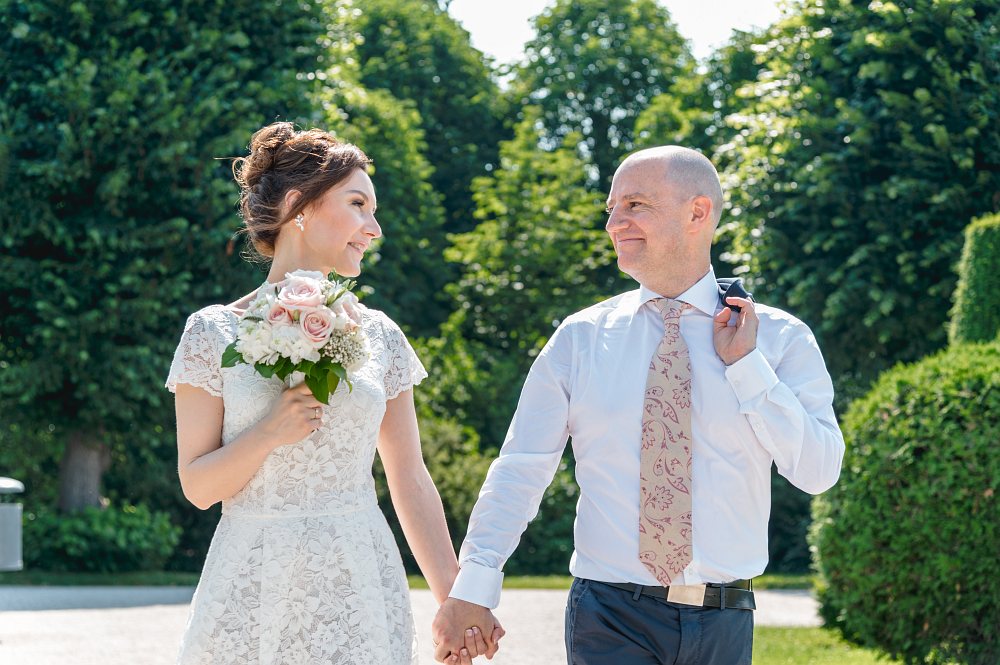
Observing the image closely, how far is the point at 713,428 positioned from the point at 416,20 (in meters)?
31.0

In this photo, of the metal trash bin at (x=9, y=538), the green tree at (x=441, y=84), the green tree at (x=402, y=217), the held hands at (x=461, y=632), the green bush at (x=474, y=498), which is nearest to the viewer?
the held hands at (x=461, y=632)

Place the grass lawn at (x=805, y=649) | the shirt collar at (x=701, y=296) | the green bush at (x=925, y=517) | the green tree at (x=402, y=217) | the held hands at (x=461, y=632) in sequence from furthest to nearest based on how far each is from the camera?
the green tree at (x=402, y=217)
the grass lawn at (x=805, y=649)
the green bush at (x=925, y=517)
the shirt collar at (x=701, y=296)
the held hands at (x=461, y=632)

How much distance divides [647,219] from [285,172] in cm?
116

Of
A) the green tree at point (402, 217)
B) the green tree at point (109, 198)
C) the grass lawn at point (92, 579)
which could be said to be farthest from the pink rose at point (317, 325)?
the green tree at point (402, 217)

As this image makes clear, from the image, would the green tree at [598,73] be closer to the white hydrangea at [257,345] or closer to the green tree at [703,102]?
the green tree at [703,102]

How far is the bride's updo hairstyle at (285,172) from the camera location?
4184 millimetres

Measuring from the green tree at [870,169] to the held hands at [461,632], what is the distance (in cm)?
1319

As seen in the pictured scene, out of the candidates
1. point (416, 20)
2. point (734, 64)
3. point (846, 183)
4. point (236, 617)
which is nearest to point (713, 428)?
point (236, 617)

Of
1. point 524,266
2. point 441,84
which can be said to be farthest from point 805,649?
point 441,84

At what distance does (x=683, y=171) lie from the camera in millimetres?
4000

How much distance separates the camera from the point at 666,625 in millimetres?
3689

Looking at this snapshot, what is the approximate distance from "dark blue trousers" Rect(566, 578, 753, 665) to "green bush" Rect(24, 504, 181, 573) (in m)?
14.7

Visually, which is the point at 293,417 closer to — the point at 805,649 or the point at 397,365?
the point at 397,365

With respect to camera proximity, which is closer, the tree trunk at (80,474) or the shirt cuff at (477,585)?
the shirt cuff at (477,585)
